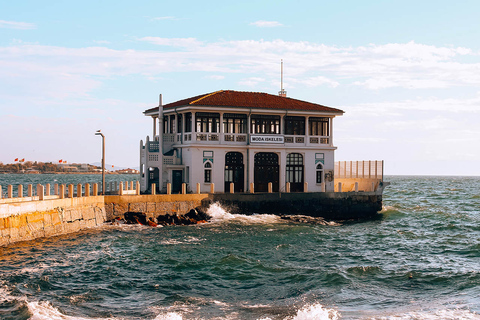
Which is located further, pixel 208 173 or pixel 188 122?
pixel 188 122

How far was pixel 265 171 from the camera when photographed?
41.2m

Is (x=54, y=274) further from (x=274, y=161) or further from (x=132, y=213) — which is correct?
(x=274, y=161)

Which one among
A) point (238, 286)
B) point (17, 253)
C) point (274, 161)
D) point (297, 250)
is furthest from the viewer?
point (274, 161)

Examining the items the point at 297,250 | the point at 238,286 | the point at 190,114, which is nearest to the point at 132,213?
the point at 190,114

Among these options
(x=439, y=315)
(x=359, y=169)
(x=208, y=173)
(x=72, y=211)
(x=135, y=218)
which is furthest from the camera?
(x=359, y=169)

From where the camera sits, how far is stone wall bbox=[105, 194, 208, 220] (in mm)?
34469

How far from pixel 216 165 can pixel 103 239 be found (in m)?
12.6

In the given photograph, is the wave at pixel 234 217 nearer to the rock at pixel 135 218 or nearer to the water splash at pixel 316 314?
the rock at pixel 135 218

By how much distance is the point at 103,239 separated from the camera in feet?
95.5

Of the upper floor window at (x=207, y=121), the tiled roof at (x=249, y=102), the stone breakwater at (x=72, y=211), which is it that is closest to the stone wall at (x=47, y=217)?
the stone breakwater at (x=72, y=211)

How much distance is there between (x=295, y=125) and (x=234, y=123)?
496 centimetres

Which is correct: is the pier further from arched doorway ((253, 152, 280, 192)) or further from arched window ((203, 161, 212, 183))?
arched window ((203, 161, 212, 183))

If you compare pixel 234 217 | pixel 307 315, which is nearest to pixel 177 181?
pixel 234 217

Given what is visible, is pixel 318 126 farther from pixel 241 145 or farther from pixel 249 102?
pixel 241 145
